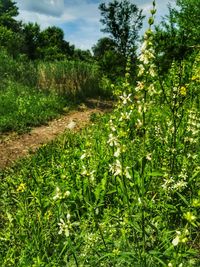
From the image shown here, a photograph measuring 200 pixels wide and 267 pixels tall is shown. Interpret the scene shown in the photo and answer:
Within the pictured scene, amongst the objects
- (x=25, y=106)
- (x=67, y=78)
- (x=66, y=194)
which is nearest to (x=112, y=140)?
(x=66, y=194)

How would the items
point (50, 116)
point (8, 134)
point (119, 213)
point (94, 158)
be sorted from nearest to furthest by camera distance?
point (119, 213), point (94, 158), point (8, 134), point (50, 116)

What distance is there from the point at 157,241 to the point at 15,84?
13122 millimetres

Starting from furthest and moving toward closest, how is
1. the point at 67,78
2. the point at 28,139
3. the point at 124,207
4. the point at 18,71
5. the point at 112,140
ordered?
1. the point at 67,78
2. the point at 18,71
3. the point at 28,139
4. the point at 124,207
5. the point at 112,140

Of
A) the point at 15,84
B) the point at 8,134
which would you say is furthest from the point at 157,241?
the point at 15,84

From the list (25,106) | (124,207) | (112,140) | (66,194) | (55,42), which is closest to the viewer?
(66,194)

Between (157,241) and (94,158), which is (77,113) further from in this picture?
(157,241)

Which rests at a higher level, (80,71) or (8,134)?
(80,71)

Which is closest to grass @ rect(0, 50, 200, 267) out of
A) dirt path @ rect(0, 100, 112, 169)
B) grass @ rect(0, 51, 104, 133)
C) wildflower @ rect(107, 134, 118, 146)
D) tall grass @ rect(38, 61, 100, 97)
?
wildflower @ rect(107, 134, 118, 146)

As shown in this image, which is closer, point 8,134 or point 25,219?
point 25,219

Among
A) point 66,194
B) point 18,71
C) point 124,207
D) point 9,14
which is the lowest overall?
point 124,207

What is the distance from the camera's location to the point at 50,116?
13.2 m

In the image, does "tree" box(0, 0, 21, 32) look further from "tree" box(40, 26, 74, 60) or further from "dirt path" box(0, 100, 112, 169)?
"dirt path" box(0, 100, 112, 169)

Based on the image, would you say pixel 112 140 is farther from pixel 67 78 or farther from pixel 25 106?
pixel 67 78

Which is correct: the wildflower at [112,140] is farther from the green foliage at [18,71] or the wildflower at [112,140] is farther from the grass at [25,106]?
the green foliage at [18,71]
